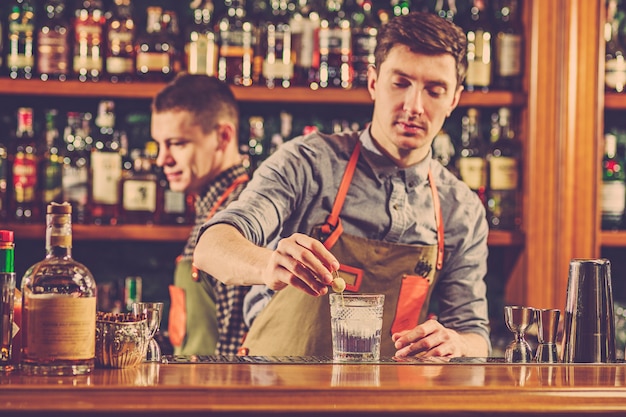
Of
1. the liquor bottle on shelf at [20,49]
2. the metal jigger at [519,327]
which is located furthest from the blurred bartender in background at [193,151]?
the metal jigger at [519,327]

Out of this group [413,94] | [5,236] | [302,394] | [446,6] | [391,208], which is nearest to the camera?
[302,394]

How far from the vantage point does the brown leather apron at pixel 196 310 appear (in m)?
2.42

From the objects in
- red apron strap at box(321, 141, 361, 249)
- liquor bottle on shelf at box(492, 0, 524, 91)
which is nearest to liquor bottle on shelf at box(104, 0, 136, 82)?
red apron strap at box(321, 141, 361, 249)

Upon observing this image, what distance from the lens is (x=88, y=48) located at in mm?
2832

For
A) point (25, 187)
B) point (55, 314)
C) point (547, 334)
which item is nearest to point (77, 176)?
point (25, 187)

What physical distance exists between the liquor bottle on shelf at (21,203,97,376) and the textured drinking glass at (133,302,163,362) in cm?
11

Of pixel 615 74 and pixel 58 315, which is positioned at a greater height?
pixel 615 74

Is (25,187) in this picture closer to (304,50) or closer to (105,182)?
(105,182)

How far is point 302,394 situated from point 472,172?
1800 millimetres

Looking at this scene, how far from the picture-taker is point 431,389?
3.86 ft

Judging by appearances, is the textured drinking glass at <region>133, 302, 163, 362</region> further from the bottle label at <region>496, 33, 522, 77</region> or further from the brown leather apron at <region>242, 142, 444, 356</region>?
the bottle label at <region>496, 33, 522, 77</region>

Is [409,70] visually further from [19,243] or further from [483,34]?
[19,243]

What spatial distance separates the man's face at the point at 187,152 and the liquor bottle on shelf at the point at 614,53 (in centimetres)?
128

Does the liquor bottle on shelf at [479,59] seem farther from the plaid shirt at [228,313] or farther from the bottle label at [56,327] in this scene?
the bottle label at [56,327]
